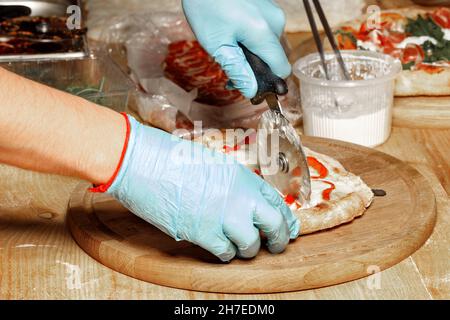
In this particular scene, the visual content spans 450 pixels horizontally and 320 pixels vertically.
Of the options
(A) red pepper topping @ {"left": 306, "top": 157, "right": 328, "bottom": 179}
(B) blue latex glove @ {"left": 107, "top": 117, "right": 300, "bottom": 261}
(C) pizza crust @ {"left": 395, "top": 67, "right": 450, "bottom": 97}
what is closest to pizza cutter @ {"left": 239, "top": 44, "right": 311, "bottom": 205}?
(A) red pepper topping @ {"left": 306, "top": 157, "right": 328, "bottom": 179}

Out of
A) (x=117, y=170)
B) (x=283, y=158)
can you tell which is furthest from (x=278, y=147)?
(x=117, y=170)

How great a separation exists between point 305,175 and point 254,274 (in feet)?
1.12

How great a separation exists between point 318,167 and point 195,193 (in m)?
0.57

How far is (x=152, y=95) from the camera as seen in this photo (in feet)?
9.41

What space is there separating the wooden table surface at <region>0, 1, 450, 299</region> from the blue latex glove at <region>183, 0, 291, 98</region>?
1.80 feet

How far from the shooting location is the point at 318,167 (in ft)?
7.41

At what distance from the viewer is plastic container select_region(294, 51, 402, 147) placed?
8.31 feet

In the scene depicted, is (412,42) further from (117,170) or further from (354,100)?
(117,170)

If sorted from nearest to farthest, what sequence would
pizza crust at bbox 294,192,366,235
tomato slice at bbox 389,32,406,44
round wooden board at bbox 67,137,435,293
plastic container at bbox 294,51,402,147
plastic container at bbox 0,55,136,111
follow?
round wooden board at bbox 67,137,435,293
pizza crust at bbox 294,192,366,235
plastic container at bbox 294,51,402,147
plastic container at bbox 0,55,136,111
tomato slice at bbox 389,32,406,44

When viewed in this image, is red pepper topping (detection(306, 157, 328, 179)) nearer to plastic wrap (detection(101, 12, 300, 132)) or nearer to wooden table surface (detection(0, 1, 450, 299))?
wooden table surface (detection(0, 1, 450, 299))

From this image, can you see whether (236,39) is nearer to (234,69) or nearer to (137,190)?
(234,69)

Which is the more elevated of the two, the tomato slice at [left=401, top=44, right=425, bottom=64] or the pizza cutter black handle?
the pizza cutter black handle

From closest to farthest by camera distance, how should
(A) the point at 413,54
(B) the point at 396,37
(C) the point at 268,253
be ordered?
(C) the point at 268,253, (A) the point at 413,54, (B) the point at 396,37
